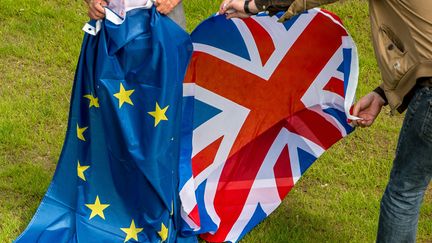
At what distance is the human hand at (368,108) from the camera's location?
129 inches

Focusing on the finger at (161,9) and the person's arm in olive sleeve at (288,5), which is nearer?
the person's arm in olive sleeve at (288,5)

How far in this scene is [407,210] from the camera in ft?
10.2

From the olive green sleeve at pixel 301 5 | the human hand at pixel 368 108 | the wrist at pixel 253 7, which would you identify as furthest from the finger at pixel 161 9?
the human hand at pixel 368 108

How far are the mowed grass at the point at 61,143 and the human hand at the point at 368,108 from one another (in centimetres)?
95

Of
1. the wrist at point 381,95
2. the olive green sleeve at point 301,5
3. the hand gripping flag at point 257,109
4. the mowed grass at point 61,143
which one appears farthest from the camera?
the mowed grass at point 61,143

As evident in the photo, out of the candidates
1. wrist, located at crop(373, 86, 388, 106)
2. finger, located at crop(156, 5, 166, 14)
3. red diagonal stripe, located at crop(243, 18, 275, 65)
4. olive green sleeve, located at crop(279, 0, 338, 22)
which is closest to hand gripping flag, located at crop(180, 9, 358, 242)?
red diagonal stripe, located at crop(243, 18, 275, 65)

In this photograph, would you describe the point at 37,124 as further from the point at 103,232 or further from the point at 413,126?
the point at 413,126

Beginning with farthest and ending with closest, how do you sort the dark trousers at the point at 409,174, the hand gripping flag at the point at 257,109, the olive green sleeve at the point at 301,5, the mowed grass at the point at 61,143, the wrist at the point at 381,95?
the mowed grass at the point at 61,143
the hand gripping flag at the point at 257,109
the wrist at the point at 381,95
the olive green sleeve at the point at 301,5
the dark trousers at the point at 409,174

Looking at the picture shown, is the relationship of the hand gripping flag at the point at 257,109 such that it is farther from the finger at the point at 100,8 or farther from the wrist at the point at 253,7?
the finger at the point at 100,8

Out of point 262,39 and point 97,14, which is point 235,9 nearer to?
point 262,39

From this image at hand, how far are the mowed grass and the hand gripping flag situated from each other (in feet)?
0.81

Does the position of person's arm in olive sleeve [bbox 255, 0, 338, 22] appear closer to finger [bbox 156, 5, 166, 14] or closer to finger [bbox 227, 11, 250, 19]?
finger [bbox 227, 11, 250, 19]

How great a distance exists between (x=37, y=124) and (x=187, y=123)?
147cm

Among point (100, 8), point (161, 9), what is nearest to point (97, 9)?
point (100, 8)
